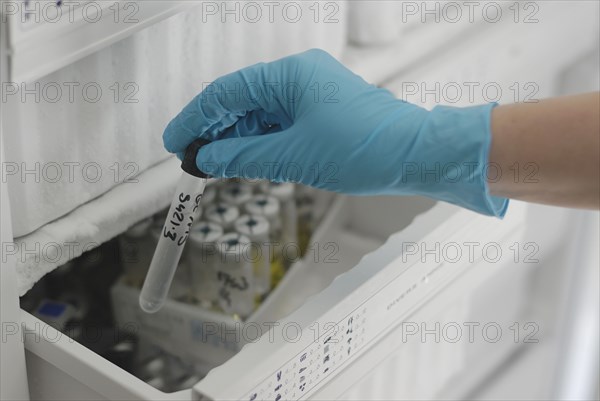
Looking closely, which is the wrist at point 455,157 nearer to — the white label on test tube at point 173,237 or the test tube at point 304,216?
the white label on test tube at point 173,237

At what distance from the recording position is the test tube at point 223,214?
1139 mm

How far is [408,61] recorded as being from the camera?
1.33m

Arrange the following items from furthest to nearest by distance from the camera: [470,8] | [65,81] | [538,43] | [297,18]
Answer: [538,43] → [470,8] → [297,18] → [65,81]

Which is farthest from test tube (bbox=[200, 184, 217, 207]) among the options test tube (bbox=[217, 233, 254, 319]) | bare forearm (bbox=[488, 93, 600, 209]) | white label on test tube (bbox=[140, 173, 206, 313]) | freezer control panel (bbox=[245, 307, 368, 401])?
bare forearm (bbox=[488, 93, 600, 209])

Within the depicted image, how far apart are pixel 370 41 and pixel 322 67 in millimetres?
404

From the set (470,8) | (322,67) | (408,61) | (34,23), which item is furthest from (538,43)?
(34,23)

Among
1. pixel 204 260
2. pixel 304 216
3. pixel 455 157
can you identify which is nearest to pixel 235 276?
pixel 204 260

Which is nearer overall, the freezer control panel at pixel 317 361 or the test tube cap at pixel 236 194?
the freezer control panel at pixel 317 361

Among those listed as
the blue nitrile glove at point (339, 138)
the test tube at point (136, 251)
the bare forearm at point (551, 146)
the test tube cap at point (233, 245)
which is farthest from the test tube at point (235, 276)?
the bare forearm at point (551, 146)

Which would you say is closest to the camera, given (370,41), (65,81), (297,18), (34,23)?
(34,23)

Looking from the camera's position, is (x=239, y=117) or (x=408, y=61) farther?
(x=408, y=61)

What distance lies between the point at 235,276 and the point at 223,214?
0.08 metres

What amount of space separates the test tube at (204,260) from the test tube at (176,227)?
0.16 m

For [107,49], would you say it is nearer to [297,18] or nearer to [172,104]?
[172,104]
